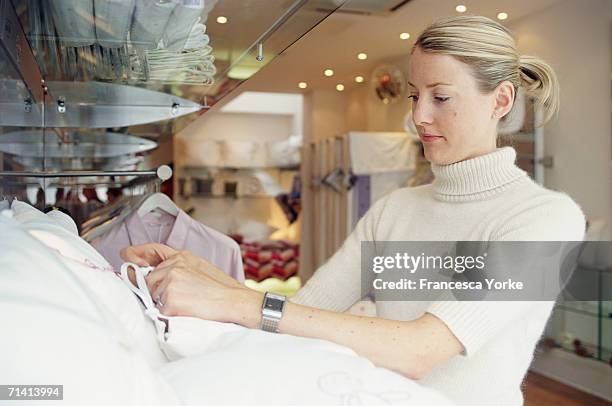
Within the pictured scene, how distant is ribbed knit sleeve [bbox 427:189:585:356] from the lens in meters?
0.67

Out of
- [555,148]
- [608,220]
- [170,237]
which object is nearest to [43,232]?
[170,237]

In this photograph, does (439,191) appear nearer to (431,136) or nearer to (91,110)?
(431,136)

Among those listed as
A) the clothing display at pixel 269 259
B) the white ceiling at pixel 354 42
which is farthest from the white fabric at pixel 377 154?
the clothing display at pixel 269 259

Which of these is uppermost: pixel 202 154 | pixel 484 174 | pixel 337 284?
pixel 202 154

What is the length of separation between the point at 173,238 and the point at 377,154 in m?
3.09

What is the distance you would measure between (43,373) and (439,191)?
715 mm

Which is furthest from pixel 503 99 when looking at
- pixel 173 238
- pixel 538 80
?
pixel 173 238

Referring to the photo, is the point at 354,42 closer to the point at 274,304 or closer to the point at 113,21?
the point at 113,21

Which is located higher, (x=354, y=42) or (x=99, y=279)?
(x=354, y=42)

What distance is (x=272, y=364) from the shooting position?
465 millimetres

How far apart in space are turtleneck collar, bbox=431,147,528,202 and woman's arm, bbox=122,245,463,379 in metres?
0.30

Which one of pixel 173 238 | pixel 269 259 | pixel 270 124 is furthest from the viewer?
pixel 270 124

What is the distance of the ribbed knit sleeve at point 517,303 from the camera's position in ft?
2.19

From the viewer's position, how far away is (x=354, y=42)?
14.0 feet
